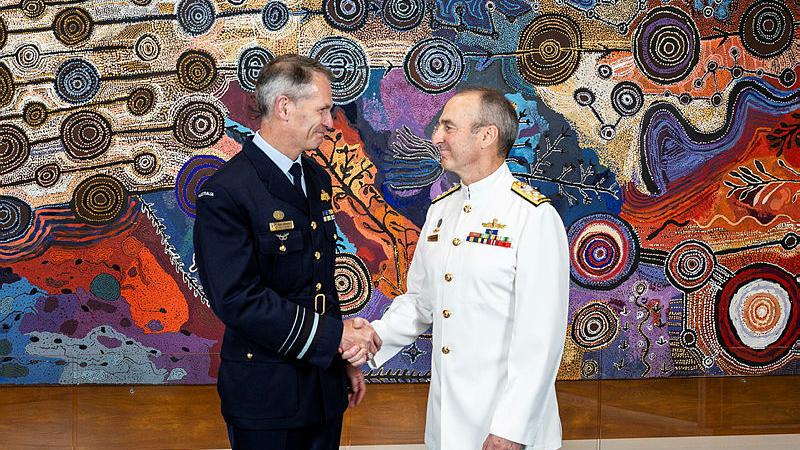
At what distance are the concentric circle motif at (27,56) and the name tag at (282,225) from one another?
206cm

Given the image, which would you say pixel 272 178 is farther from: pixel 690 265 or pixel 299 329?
pixel 690 265

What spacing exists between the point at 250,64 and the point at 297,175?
1.50m

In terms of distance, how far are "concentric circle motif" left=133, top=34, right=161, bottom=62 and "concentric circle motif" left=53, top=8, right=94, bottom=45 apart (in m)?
0.22

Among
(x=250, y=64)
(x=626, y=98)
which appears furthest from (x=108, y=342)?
(x=626, y=98)

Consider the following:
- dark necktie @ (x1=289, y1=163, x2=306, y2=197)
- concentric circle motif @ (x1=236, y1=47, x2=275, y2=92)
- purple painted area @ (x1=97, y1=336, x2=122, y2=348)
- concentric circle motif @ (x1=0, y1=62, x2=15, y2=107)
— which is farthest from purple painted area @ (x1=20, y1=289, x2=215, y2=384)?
dark necktie @ (x1=289, y1=163, x2=306, y2=197)

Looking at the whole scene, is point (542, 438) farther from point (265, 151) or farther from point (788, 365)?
point (788, 365)

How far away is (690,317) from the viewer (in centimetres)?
400

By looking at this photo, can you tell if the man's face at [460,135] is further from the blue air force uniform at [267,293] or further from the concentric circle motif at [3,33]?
the concentric circle motif at [3,33]

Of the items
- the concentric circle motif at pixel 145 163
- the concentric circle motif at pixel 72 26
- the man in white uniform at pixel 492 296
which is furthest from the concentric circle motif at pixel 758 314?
→ the concentric circle motif at pixel 72 26

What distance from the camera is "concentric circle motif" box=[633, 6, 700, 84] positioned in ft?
13.0

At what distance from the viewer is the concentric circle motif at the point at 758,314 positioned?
13.2 feet

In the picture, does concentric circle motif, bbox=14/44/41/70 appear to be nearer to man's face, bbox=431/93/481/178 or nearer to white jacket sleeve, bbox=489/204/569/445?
man's face, bbox=431/93/481/178

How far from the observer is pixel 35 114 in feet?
12.3

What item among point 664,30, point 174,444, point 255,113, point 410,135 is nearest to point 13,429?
point 174,444
